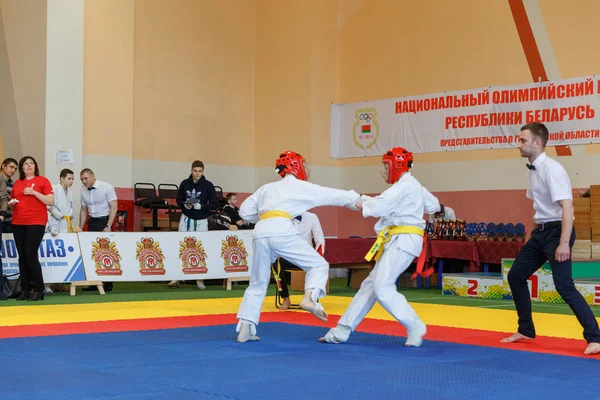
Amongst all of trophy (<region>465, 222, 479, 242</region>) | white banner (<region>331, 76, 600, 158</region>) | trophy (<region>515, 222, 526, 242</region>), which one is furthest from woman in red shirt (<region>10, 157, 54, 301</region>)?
white banner (<region>331, 76, 600, 158</region>)

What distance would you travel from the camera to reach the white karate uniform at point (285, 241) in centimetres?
641

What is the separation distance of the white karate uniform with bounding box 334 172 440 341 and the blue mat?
293mm

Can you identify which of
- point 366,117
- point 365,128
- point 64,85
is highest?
point 64,85

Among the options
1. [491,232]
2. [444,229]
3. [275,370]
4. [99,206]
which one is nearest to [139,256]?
[99,206]

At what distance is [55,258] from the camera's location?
11.1 meters

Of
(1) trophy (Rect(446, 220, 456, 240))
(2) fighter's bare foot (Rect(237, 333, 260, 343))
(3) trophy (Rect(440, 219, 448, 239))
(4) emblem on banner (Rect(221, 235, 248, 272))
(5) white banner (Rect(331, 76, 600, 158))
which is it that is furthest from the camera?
(5) white banner (Rect(331, 76, 600, 158))

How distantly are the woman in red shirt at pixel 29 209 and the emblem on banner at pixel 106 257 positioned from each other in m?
1.56

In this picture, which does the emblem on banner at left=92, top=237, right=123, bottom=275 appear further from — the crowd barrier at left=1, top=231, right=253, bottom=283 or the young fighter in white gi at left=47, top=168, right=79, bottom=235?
the young fighter in white gi at left=47, top=168, right=79, bottom=235

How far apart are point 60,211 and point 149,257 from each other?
145cm

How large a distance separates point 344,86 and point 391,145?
181 cm

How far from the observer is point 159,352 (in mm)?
5793

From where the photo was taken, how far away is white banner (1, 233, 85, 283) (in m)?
11.0

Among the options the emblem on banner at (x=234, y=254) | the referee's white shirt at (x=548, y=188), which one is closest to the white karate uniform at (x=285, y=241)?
the referee's white shirt at (x=548, y=188)

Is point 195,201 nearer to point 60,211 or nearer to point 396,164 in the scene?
point 60,211
